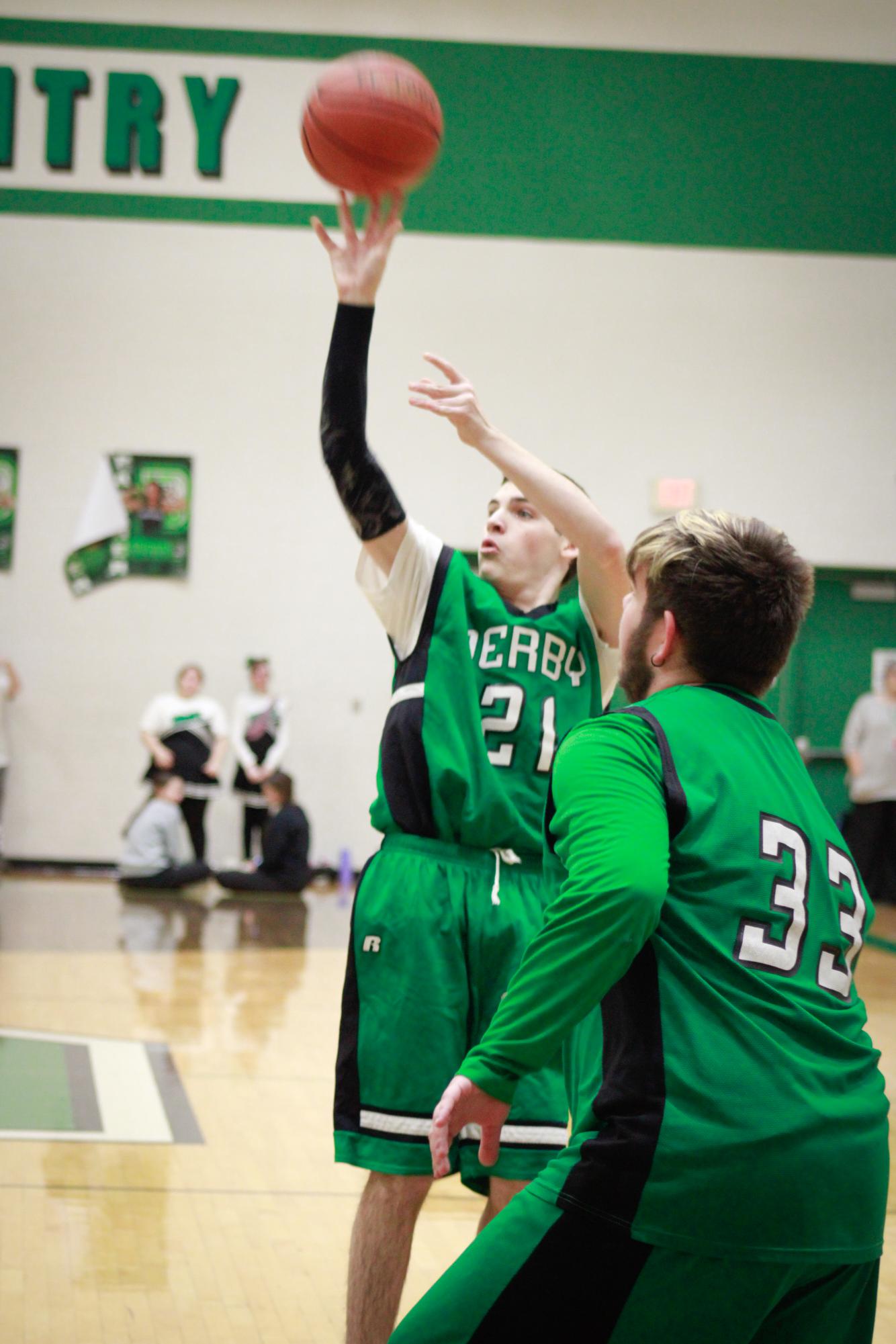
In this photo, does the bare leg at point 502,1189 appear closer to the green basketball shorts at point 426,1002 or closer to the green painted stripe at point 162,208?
the green basketball shorts at point 426,1002

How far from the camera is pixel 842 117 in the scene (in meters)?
12.0

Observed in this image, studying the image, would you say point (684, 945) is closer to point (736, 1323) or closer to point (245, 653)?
point (736, 1323)

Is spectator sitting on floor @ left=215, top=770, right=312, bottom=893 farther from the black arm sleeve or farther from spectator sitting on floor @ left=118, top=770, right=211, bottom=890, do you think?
the black arm sleeve

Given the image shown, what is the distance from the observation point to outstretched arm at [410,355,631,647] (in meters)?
2.41

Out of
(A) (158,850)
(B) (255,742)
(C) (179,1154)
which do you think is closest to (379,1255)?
(C) (179,1154)

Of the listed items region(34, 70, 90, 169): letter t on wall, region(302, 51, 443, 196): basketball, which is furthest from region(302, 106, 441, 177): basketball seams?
region(34, 70, 90, 169): letter t on wall

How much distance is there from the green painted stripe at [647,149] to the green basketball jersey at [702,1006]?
1132 cm

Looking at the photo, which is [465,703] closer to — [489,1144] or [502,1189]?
[502,1189]

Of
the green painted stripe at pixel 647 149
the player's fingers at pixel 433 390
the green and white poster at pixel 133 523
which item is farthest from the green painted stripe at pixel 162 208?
the player's fingers at pixel 433 390

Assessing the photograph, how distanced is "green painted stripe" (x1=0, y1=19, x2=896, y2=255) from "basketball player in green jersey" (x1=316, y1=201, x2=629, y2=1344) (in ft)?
33.0

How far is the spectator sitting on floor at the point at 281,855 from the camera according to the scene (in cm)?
1005

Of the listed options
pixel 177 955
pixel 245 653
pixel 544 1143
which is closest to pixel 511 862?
pixel 544 1143

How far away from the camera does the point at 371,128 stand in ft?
9.70

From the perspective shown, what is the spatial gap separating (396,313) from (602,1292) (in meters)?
11.3
